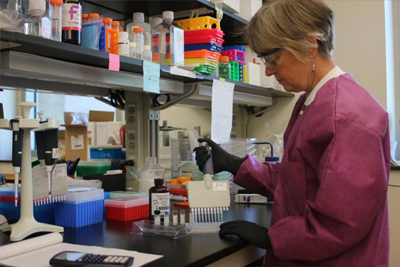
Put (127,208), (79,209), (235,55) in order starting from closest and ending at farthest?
(79,209)
(127,208)
(235,55)

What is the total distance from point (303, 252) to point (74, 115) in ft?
9.13

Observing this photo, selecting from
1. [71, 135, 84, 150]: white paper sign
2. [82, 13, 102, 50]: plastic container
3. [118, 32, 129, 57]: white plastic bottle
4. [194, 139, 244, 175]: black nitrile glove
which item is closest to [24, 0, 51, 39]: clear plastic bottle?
[82, 13, 102, 50]: plastic container

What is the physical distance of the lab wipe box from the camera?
1450 millimetres

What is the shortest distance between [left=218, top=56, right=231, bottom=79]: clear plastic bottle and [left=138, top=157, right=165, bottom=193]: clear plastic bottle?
63 centimetres

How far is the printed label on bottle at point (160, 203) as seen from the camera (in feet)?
4.94

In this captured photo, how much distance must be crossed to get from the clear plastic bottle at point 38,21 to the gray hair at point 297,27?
0.63 metres

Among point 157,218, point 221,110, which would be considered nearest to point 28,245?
point 157,218

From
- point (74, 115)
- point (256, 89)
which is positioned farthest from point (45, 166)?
point (74, 115)

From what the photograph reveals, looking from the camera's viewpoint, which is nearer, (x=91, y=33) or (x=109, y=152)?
(x=91, y=33)

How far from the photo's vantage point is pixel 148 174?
6.42ft

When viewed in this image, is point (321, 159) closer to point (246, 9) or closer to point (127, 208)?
point (127, 208)

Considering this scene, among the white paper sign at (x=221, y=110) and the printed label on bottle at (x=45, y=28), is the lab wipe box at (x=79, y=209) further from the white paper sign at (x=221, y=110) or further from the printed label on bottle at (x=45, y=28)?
the white paper sign at (x=221, y=110)

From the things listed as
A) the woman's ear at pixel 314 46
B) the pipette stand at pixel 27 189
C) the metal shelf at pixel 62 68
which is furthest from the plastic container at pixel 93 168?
the woman's ear at pixel 314 46

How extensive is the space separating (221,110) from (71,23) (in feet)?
3.20
